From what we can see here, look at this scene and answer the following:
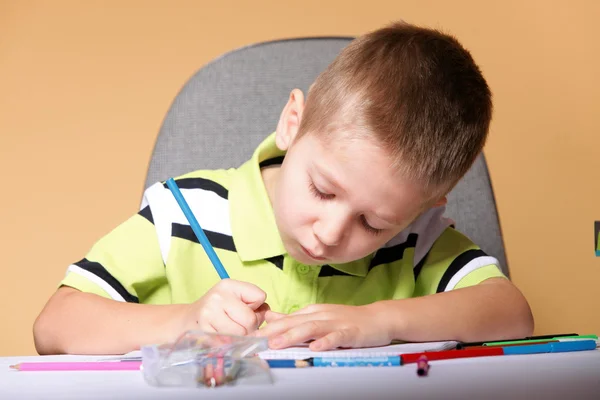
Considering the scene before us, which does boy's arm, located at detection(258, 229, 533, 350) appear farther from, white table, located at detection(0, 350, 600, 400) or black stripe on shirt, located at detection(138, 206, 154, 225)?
black stripe on shirt, located at detection(138, 206, 154, 225)

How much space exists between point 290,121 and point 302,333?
315 millimetres

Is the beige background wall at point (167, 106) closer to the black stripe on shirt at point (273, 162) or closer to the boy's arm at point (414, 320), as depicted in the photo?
the black stripe on shirt at point (273, 162)

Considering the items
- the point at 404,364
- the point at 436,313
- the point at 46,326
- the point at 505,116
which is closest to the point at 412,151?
the point at 436,313

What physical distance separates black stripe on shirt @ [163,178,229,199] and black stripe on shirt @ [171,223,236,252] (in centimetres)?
6

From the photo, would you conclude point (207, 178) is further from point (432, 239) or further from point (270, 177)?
point (432, 239)

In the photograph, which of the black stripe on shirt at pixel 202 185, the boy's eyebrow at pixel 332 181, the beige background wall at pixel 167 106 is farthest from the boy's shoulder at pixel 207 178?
the beige background wall at pixel 167 106

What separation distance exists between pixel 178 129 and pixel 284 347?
0.54 m

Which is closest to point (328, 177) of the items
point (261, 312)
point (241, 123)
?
point (261, 312)

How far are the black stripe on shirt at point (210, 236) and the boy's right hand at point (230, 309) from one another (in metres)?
0.23

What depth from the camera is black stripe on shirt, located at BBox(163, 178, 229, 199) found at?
0.94m

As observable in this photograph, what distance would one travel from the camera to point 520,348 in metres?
0.61

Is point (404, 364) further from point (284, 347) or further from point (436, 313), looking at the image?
point (436, 313)

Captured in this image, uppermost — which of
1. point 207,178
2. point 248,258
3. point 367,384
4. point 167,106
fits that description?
point 167,106

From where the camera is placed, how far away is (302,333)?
62 centimetres
